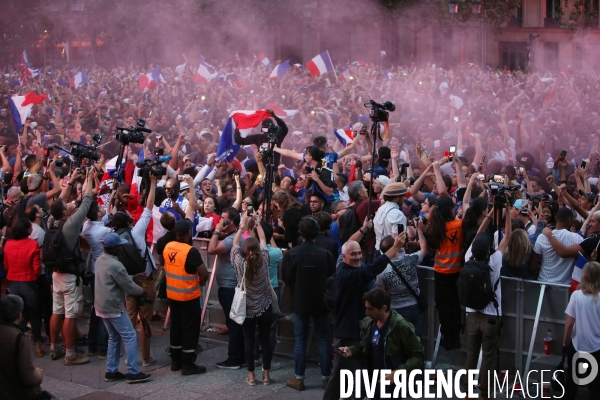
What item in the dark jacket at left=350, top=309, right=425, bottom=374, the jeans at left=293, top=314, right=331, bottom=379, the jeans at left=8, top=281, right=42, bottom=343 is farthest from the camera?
the jeans at left=8, top=281, right=42, bottom=343

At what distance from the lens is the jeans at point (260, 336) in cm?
701

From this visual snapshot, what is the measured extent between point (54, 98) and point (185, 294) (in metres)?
12.2

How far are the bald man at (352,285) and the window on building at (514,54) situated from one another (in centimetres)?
3457

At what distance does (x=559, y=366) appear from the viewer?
627 cm

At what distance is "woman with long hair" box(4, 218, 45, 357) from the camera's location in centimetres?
778

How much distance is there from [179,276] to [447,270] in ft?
7.54

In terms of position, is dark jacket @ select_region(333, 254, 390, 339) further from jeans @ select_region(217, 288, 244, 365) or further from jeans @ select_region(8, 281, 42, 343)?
jeans @ select_region(8, 281, 42, 343)

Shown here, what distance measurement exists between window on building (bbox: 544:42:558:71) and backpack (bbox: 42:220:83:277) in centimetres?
3150

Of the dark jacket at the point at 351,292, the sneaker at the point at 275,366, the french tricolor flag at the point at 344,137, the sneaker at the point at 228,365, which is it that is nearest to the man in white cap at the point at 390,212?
the dark jacket at the point at 351,292

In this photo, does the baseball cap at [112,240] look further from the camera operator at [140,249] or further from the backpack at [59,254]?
the backpack at [59,254]

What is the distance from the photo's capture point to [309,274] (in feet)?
22.3

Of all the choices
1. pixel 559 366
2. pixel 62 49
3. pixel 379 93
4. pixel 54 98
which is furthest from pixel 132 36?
pixel 559 366

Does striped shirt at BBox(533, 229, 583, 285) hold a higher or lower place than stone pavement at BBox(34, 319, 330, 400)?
higher

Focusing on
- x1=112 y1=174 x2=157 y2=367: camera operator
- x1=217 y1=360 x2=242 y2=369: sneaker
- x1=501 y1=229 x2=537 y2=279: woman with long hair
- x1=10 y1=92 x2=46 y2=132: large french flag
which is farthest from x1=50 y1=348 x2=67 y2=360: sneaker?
x1=10 y1=92 x2=46 y2=132: large french flag
